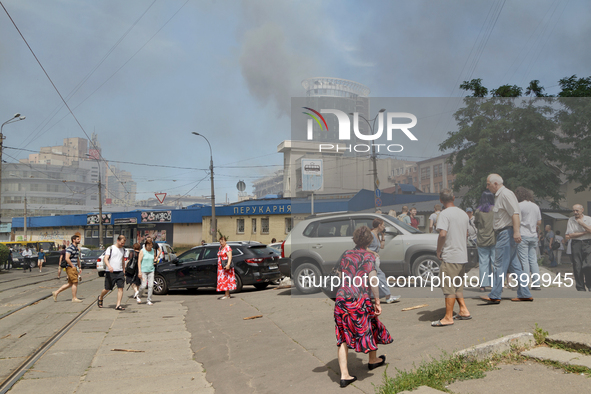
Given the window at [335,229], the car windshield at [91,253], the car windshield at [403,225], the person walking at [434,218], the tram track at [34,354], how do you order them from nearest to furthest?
the tram track at [34,354] < the person walking at [434,218] < the car windshield at [403,225] < the window at [335,229] < the car windshield at [91,253]

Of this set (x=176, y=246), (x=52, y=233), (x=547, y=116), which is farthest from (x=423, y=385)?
(x=52, y=233)

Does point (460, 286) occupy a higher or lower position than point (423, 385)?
higher

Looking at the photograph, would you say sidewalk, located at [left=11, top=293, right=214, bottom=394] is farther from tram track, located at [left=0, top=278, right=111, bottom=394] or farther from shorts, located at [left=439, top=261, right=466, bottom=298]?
shorts, located at [left=439, top=261, right=466, bottom=298]

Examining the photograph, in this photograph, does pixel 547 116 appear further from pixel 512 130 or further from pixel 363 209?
pixel 363 209

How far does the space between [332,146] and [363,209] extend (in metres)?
1.65

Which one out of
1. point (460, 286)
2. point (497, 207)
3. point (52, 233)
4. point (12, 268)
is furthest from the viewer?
point (52, 233)

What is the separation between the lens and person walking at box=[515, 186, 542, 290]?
7.82m

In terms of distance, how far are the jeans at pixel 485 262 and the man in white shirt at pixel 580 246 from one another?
4.83 ft

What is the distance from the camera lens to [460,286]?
21.2ft

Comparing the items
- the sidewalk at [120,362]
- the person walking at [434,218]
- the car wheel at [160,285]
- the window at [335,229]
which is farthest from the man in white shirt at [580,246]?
the car wheel at [160,285]

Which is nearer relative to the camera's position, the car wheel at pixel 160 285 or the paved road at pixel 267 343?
the paved road at pixel 267 343

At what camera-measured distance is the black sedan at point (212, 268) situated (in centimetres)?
1357

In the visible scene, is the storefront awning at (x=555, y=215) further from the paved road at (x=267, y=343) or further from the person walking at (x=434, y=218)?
the person walking at (x=434, y=218)

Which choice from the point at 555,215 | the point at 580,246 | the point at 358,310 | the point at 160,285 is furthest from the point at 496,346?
the point at 160,285
